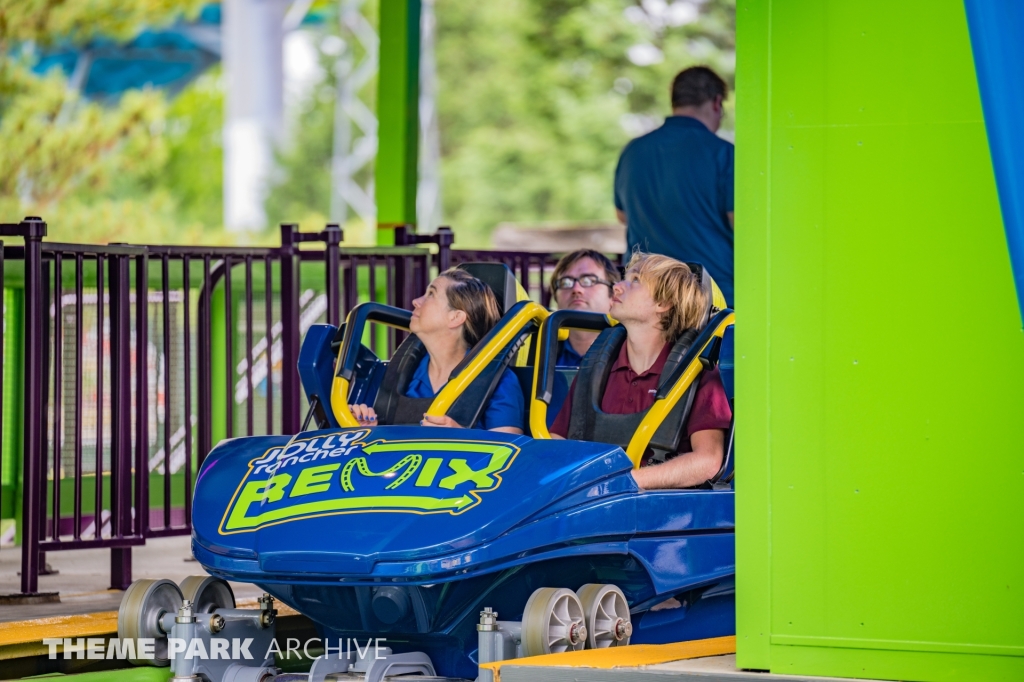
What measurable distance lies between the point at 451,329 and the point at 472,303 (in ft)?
0.39

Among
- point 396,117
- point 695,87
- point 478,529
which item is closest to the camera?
point 478,529

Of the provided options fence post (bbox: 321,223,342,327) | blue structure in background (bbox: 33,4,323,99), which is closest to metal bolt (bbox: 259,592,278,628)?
fence post (bbox: 321,223,342,327)

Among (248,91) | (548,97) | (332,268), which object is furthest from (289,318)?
(548,97)

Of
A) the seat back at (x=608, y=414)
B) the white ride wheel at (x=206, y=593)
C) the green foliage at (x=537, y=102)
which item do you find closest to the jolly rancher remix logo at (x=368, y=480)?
the white ride wheel at (x=206, y=593)

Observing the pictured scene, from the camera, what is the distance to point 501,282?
528 cm

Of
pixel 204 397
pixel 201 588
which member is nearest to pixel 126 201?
pixel 204 397

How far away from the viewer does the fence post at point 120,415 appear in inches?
227

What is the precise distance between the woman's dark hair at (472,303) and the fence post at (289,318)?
5.20 feet

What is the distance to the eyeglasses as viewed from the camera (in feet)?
19.6

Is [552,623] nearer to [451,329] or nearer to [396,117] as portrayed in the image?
[451,329]

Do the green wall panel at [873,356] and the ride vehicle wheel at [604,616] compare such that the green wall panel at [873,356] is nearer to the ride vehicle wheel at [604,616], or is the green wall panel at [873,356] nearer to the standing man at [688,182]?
the ride vehicle wheel at [604,616]

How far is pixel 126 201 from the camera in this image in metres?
23.9

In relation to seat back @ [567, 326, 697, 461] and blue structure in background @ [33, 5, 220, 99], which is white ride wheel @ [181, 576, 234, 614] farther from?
blue structure in background @ [33, 5, 220, 99]

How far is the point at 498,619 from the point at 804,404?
136cm
